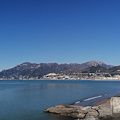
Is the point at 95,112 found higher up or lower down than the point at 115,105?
lower down

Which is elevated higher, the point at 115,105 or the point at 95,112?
the point at 115,105

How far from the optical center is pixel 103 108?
2953cm

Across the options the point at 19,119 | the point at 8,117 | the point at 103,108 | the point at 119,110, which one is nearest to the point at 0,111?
the point at 8,117

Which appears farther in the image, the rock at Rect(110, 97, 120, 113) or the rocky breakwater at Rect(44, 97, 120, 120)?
the rock at Rect(110, 97, 120, 113)

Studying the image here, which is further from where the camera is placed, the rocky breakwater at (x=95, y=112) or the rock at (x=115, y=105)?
the rock at (x=115, y=105)

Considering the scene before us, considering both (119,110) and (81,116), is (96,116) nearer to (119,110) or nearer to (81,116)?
(81,116)

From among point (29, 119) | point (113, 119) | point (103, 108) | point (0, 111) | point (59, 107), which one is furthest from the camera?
point (0, 111)

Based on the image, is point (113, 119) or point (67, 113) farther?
point (67, 113)

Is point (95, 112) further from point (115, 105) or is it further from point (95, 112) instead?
point (115, 105)

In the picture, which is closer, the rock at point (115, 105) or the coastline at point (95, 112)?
the coastline at point (95, 112)

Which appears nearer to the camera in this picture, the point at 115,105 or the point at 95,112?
the point at 95,112

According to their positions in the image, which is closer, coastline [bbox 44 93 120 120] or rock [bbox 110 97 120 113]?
coastline [bbox 44 93 120 120]

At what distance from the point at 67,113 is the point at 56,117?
2.20 meters

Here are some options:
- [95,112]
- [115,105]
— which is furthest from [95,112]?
[115,105]
